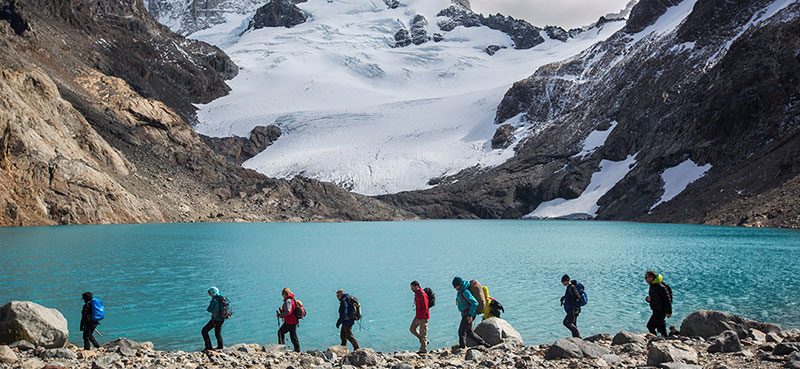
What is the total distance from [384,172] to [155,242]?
319ft

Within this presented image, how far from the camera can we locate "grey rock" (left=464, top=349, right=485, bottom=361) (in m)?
12.0

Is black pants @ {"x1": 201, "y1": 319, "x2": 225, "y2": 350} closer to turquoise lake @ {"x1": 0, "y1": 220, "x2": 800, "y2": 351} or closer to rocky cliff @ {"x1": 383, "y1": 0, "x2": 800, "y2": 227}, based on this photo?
→ turquoise lake @ {"x1": 0, "y1": 220, "x2": 800, "y2": 351}

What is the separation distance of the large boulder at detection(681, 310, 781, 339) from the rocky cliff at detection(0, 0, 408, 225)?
177 feet

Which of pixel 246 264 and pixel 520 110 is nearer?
pixel 246 264

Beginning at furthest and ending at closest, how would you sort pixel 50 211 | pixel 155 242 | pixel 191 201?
pixel 191 201, pixel 50 211, pixel 155 242

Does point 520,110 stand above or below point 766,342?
above

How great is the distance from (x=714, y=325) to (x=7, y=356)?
14806 millimetres

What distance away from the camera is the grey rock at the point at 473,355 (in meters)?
12.0

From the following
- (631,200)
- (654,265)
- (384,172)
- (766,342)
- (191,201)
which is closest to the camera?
(766,342)

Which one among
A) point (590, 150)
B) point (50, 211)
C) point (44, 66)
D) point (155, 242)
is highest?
point (44, 66)

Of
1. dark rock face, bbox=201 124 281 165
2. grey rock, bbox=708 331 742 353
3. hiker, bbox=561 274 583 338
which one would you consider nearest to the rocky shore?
grey rock, bbox=708 331 742 353

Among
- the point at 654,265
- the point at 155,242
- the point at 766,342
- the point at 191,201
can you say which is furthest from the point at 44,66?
the point at 766,342

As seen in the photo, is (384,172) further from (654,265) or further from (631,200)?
(654,265)

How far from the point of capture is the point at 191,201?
78625mm
